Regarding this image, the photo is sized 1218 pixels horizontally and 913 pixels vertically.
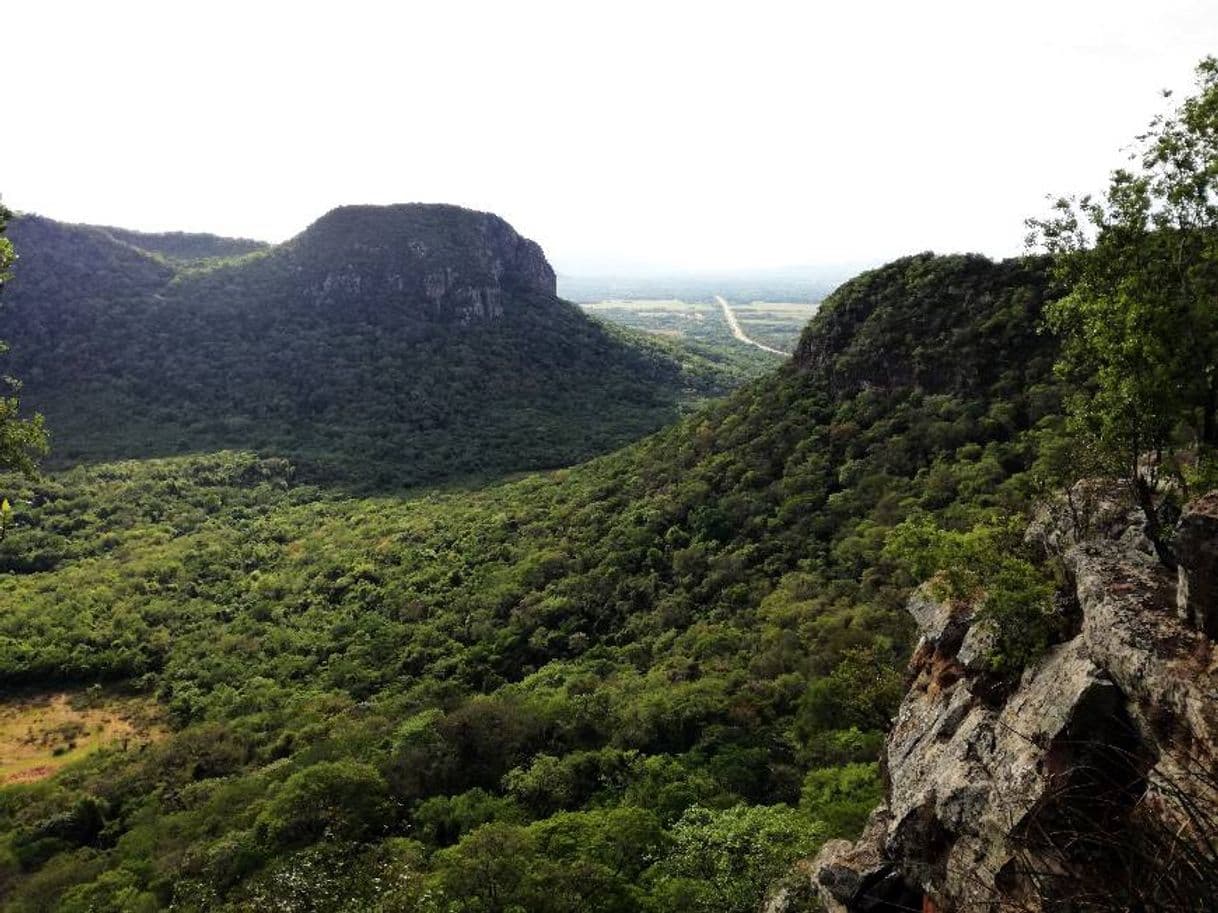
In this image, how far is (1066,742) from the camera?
33.6ft

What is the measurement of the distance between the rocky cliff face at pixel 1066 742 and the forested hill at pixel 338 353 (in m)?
89.3

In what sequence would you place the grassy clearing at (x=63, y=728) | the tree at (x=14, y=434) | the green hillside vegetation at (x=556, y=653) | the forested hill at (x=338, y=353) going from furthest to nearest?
the forested hill at (x=338, y=353)
the grassy clearing at (x=63, y=728)
the green hillside vegetation at (x=556, y=653)
the tree at (x=14, y=434)

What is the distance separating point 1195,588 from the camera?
12.1m

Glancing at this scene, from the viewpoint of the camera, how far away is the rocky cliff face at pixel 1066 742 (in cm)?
1041

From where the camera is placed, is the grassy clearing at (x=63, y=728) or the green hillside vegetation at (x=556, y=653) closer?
the green hillside vegetation at (x=556, y=653)

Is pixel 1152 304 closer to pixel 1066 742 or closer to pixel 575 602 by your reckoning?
pixel 1066 742

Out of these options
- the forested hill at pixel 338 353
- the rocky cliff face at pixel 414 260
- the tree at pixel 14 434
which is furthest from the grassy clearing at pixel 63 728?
the rocky cliff face at pixel 414 260

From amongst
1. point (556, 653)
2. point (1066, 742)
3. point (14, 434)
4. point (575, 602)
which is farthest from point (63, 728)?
point (1066, 742)

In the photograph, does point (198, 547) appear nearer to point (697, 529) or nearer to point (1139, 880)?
point (697, 529)

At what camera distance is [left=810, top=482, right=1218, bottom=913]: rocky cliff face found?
1041 cm

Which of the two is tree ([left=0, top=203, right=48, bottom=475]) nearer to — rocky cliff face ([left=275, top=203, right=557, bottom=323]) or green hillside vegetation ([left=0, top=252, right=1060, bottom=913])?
green hillside vegetation ([left=0, top=252, right=1060, bottom=913])

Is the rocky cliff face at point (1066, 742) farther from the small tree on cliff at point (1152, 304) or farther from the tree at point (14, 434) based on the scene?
the tree at point (14, 434)

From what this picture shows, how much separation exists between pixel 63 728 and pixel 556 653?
121 feet

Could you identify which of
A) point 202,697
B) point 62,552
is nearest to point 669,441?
point 202,697
